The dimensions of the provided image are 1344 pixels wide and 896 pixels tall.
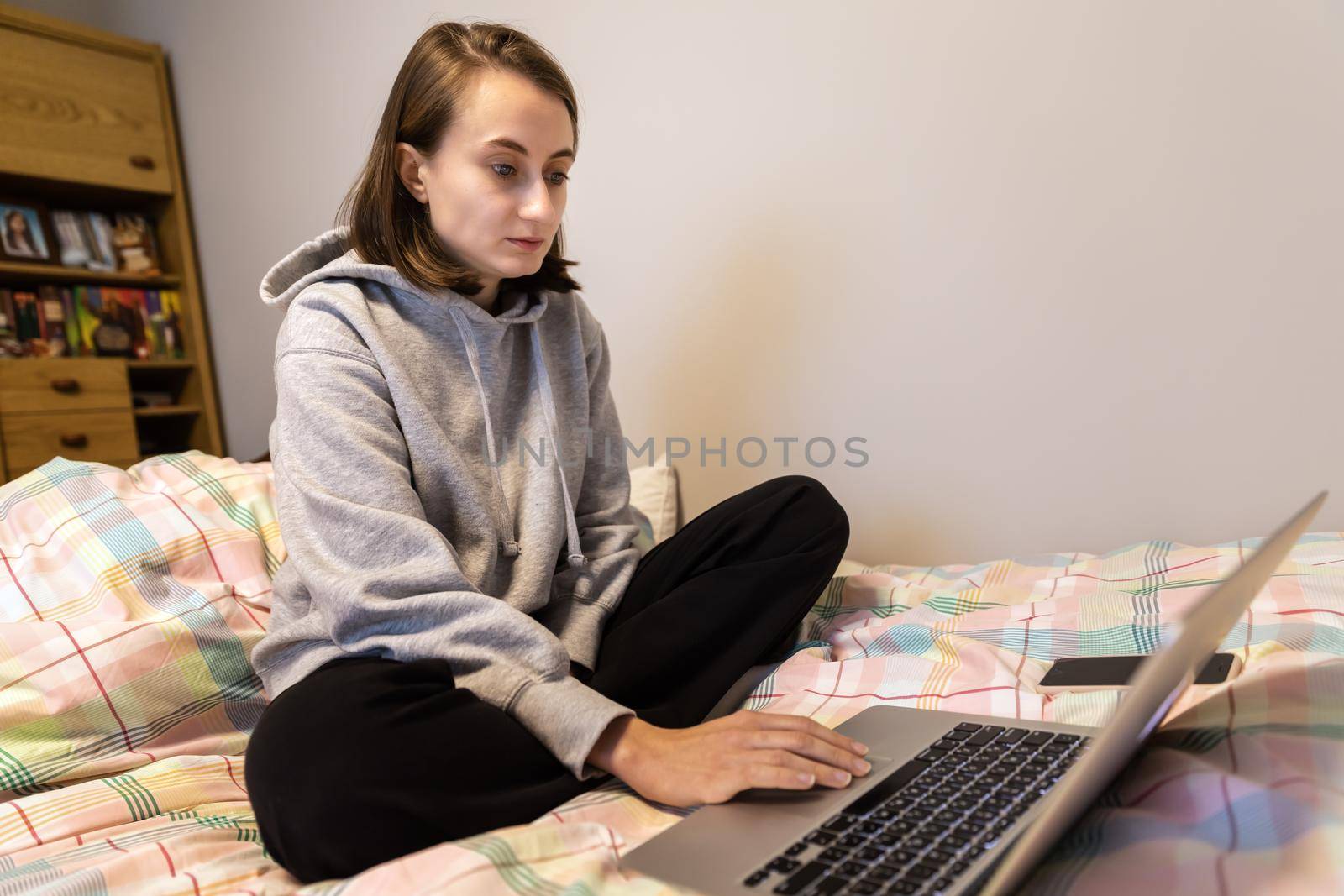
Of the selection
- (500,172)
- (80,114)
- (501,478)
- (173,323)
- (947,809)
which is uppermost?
(80,114)

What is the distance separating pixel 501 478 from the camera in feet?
3.40

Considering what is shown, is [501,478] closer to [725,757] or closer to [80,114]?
[725,757]

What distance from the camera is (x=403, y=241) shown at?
104 cm

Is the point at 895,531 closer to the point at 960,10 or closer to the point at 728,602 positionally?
the point at 728,602

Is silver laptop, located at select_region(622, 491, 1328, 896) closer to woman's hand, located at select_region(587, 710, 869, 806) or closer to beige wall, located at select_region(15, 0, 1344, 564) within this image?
woman's hand, located at select_region(587, 710, 869, 806)

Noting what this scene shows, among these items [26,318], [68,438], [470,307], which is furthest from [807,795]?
[26,318]

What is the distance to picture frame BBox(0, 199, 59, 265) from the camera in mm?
2127

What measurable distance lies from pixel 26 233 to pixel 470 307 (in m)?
1.72

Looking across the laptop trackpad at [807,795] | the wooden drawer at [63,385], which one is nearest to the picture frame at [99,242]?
the wooden drawer at [63,385]

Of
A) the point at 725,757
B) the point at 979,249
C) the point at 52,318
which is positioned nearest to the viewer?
the point at 725,757

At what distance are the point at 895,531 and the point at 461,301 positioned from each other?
2.53 feet

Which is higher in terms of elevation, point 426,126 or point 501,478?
point 426,126

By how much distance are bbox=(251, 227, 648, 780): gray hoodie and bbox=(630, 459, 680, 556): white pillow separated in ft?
1.16

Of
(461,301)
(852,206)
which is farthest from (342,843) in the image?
(852,206)
